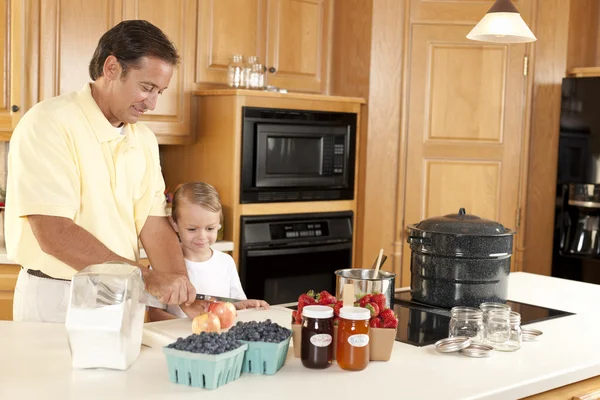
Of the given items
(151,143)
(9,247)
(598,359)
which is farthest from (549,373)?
(9,247)

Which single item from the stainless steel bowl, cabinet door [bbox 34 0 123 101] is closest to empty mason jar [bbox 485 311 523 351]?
the stainless steel bowl

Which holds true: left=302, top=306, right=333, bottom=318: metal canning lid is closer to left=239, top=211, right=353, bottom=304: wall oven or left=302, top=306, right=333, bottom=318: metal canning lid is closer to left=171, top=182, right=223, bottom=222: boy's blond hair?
left=171, top=182, right=223, bottom=222: boy's blond hair

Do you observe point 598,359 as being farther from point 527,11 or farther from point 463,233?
point 527,11

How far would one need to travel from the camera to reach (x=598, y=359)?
192 centimetres

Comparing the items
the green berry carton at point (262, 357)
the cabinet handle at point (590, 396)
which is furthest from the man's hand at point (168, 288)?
the cabinet handle at point (590, 396)

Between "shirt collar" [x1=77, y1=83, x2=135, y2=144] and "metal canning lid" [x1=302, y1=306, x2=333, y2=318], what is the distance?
32.2 inches

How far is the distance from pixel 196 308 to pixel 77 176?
1.53ft

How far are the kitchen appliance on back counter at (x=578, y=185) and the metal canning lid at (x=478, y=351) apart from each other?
7.87ft

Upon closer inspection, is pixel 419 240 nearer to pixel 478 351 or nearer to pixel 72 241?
pixel 478 351

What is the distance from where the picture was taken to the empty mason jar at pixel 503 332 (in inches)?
77.0

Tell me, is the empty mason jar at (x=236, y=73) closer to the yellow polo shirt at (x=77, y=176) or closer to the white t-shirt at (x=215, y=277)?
the white t-shirt at (x=215, y=277)

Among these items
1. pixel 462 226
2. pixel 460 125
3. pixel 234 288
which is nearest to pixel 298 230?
pixel 460 125

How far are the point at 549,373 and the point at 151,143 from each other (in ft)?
4.15

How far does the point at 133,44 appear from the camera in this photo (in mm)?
2184
